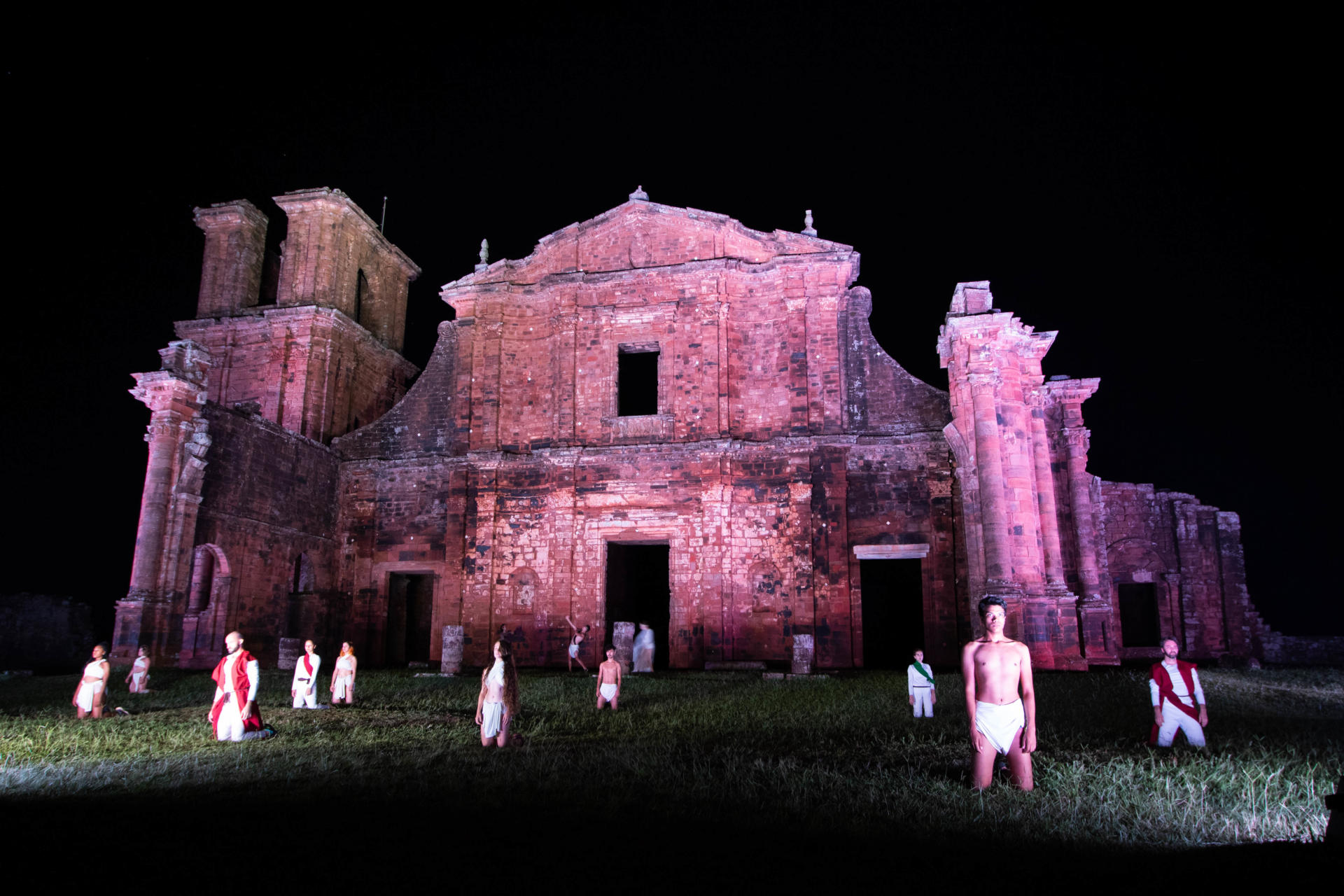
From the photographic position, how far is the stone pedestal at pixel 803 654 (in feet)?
51.9

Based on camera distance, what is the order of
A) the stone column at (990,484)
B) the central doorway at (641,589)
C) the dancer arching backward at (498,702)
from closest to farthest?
1. the dancer arching backward at (498,702)
2. the stone column at (990,484)
3. the central doorway at (641,589)

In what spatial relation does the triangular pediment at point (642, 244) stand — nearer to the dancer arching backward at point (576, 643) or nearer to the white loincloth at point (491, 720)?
the dancer arching backward at point (576, 643)

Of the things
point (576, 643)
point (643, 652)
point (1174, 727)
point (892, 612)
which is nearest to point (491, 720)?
point (1174, 727)

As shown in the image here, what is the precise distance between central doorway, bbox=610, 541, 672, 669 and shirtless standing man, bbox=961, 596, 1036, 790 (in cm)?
1284

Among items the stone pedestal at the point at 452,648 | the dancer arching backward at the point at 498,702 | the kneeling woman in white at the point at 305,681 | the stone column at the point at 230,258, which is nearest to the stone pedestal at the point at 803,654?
the stone pedestal at the point at 452,648

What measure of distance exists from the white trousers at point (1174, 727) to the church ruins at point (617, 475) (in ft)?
26.0

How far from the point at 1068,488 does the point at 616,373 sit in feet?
35.0

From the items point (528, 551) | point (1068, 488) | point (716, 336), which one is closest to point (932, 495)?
point (1068, 488)

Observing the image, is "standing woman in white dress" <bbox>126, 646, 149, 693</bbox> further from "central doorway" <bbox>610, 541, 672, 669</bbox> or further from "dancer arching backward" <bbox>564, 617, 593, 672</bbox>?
"central doorway" <bbox>610, 541, 672, 669</bbox>

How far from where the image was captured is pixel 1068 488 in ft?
56.7

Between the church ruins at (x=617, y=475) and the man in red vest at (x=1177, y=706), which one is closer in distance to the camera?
the man in red vest at (x=1177, y=706)

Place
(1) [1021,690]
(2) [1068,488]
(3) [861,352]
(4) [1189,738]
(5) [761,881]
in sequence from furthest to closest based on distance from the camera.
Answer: (3) [861,352] < (2) [1068,488] < (4) [1189,738] < (1) [1021,690] < (5) [761,881]

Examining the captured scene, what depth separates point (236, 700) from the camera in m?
7.94

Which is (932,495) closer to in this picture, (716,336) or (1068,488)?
(1068,488)
